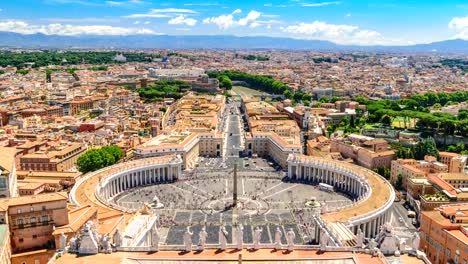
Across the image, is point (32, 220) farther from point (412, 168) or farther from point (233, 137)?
point (233, 137)

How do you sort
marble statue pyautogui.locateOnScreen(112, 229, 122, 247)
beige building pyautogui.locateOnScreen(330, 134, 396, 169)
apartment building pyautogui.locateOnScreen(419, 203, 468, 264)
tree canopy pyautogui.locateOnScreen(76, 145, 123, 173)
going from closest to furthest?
marble statue pyautogui.locateOnScreen(112, 229, 122, 247) < apartment building pyautogui.locateOnScreen(419, 203, 468, 264) < tree canopy pyautogui.locateOnScreen(76, 145, 123, 173) < beige building pyautogui.locateOnScreen(330, 134, 396, 169)

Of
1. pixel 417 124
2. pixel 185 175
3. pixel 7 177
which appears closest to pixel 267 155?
pixel 185 175

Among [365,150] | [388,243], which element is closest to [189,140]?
[365,150]

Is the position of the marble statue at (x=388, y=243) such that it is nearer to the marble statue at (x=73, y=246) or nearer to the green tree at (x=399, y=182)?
the marble statue at (x=73, y=246)

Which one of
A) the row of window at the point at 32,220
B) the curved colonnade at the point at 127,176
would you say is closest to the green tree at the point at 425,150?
the curved colonnade at the point at 127,176

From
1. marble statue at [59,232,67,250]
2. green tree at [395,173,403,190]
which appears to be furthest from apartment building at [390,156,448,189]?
marble statue at [59,232,67,250]

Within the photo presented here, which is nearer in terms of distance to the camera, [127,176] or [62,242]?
[62,242]

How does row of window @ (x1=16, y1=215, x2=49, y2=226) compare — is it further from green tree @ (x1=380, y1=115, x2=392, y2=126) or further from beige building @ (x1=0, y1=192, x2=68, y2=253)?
green tree @ (x1=380, y1=115, x2=392, y2=126)

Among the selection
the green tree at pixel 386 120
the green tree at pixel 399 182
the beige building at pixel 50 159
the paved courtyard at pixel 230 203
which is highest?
the green tree at pixel 386 120

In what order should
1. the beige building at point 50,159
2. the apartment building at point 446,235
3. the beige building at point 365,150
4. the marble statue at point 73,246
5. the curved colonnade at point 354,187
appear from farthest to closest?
the beige building at point 365,150
the beige building at point 50,159
the curved colonnade at point 354,187
the apartment building at point 446,235
the marble statue at point 73,246
